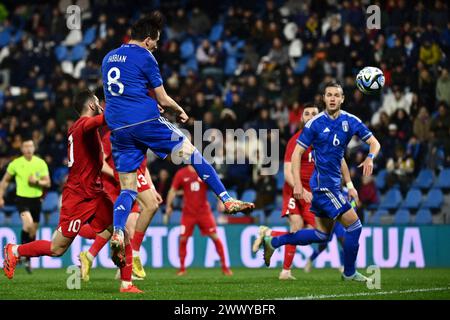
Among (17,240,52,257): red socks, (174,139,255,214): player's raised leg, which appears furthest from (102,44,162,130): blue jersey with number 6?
(17,240,52,257): red socks

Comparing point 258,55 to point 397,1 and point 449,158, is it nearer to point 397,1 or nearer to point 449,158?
point 397,1

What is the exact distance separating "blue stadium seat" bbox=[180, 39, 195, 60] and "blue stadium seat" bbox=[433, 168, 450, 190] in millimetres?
8961

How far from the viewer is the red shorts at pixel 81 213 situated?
35.6 feet

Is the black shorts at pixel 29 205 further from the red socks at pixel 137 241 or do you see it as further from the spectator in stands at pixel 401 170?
the spectator in stands at pixel 401 170

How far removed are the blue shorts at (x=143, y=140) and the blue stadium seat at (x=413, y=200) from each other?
1052 centimetres

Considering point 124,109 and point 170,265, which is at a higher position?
point 124,109

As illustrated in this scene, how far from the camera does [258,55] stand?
82.2ft

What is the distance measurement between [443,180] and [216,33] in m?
9.34

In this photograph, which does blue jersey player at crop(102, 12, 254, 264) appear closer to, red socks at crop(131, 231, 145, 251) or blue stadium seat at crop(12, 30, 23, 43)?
red socks at crop(131, 231, 145, 251)

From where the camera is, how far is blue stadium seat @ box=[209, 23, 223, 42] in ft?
88.0

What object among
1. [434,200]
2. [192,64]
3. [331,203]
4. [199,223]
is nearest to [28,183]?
[199,223]

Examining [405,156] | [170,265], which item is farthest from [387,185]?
[170,265]

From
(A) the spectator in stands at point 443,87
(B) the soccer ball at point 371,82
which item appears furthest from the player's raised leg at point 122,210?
(A) the spectator in stands at point 443,87
